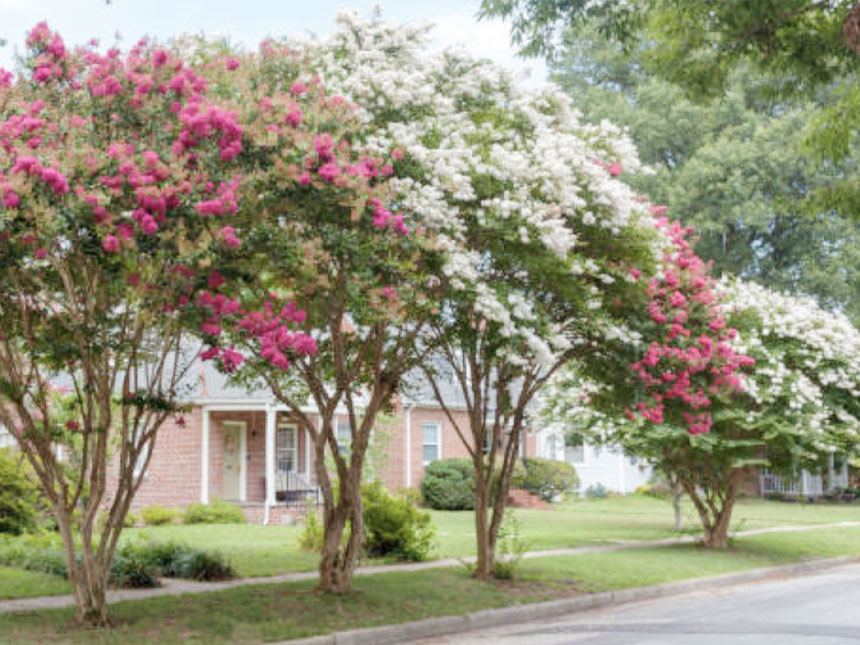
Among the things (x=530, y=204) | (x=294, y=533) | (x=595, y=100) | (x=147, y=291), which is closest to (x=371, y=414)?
(x=530, y=204)

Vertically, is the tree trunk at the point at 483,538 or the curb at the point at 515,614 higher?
the tree trunk at the point at 483,538

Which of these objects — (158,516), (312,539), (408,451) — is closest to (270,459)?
(158,516)

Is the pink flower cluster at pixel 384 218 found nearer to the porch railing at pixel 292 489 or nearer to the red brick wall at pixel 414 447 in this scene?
the porch railing at pixel 292 489

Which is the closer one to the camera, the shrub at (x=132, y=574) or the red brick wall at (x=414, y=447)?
the shrub at (x=132, y=574)

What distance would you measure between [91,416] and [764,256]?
3486 centimetres

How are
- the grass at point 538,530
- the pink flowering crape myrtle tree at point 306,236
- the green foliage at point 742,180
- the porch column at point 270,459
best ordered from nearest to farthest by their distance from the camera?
1. the pink flowering crape myrtle tree at point 306,236
2. the grass at point 538,530
3. the porch column at point 270,459
4. the green foliage at point 742,180

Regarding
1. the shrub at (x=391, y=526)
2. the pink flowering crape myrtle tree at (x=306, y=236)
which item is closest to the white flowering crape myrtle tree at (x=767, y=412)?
the shrub at (x=391, y=526)

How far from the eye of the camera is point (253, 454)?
95.0ft

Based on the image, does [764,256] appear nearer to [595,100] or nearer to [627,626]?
[595,100]

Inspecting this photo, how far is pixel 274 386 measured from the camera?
1216 centimetres

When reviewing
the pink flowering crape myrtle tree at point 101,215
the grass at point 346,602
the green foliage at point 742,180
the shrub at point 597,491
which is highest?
the green foliage at point 742,180

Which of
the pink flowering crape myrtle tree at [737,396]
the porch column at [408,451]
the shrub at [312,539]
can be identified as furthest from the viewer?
the porch column at [408,451]

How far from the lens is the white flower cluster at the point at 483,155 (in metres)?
10.4

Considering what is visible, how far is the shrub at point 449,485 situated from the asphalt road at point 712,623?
17.1 meters
